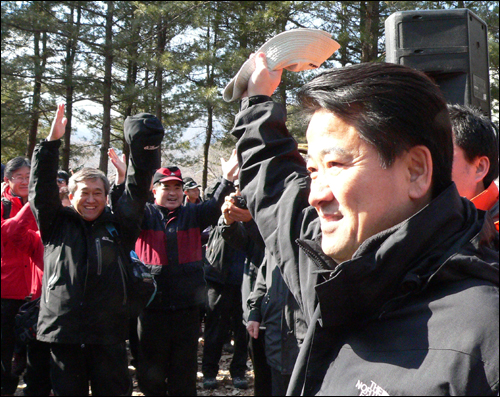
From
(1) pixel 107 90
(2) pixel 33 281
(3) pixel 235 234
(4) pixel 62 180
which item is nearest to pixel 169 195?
(3) pixel 235 234

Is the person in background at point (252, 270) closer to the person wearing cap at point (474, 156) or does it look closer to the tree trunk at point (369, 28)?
the person wearing cap at point (474, 156)

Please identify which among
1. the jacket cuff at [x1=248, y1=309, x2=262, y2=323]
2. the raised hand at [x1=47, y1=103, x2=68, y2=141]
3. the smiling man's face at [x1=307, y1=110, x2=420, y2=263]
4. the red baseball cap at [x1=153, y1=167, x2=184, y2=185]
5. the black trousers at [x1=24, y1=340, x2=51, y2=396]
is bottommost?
the black trousers at [x1=24, y1=340, x2=51, y2=396]

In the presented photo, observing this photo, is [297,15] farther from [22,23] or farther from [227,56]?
[22,23]

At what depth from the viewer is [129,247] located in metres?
4.03

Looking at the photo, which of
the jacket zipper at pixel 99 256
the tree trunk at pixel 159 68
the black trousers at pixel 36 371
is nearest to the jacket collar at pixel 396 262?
the jacket zipper at pixel 99 256

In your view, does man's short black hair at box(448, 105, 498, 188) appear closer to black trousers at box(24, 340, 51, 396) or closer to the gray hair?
the gray hair

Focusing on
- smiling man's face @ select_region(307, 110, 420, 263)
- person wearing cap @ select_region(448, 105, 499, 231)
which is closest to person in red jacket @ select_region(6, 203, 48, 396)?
person wearing cap @ select_region(448, 105, 499, 231)

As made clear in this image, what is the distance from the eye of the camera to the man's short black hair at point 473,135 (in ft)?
6.95

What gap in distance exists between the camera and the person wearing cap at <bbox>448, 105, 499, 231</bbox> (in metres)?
2.11

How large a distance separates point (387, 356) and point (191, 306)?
3.72 meters

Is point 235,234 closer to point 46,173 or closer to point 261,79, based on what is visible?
point 46,173

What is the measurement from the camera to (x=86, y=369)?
3895 mm

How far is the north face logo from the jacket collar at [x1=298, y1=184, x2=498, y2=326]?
0.14 m

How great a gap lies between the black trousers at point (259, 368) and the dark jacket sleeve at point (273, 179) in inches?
120
